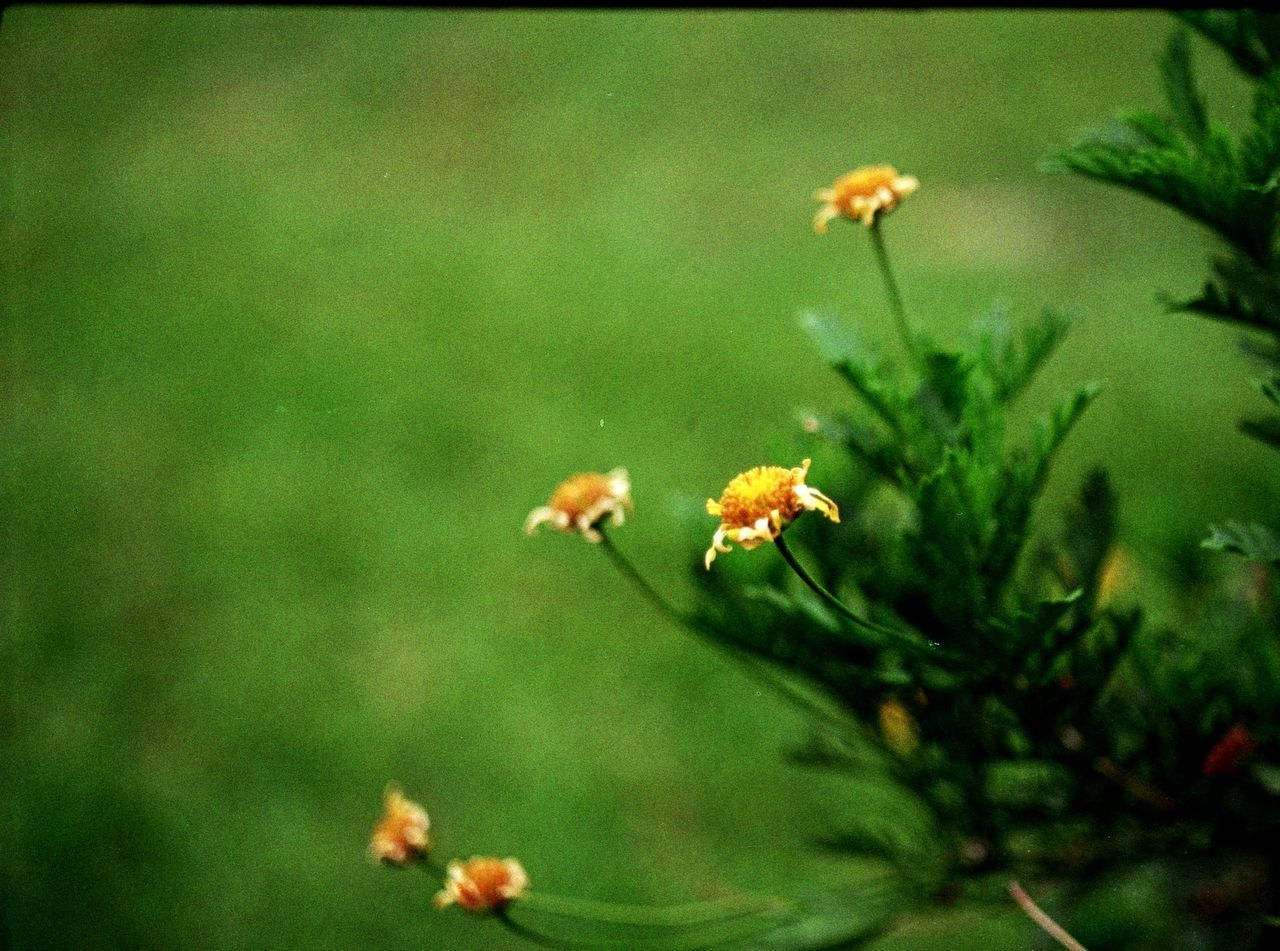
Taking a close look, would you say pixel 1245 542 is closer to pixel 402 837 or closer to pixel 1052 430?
pixel 1052 430

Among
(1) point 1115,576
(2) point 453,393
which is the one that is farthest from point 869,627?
(2) point 453,393

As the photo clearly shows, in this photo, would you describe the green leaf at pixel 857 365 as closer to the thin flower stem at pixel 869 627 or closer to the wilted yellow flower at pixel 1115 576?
the thin flower stem at pixel 869 627

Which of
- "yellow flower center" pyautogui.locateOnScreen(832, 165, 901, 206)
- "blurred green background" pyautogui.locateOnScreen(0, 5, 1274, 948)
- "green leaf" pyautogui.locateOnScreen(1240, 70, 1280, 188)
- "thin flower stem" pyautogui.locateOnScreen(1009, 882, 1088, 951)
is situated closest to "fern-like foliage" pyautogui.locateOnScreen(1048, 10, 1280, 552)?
"green leaf" pyautogui.locateOnScreen(1240, 70, 1280, 188)

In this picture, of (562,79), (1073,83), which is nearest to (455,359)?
(562,79)

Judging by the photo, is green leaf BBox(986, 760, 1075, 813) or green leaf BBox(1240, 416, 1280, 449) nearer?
green leaf BBox(1240, 416, 1280, 449)

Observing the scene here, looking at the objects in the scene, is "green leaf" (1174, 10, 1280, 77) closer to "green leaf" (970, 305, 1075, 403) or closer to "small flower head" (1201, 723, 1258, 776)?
"green leaf" (970, 305, 1075, 403)

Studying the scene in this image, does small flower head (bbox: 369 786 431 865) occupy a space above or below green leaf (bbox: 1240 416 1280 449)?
below
